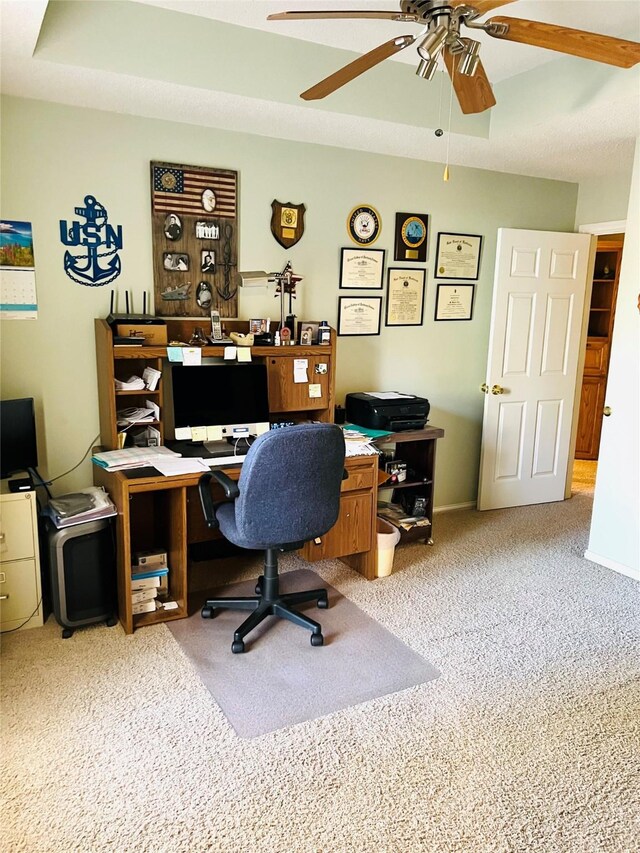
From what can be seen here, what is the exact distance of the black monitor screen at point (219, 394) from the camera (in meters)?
3.21

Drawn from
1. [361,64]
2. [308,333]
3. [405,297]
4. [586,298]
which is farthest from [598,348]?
[361,64]

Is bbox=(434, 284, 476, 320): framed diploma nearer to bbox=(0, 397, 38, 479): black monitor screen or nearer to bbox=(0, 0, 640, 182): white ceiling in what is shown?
bbox=(0, 0, 640, 182): white ceiling

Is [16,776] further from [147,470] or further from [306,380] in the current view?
[306,380]

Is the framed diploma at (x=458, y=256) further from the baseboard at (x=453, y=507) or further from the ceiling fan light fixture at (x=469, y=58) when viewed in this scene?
the ceiling fan light fixture at (x=469, y=58)

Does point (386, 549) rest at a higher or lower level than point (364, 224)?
lower

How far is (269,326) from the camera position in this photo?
3627 millimetres

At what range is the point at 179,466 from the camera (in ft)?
9.49

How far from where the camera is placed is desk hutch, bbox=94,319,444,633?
2.82 meters

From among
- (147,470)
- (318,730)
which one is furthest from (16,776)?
(147,470)

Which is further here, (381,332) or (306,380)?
(381,332)

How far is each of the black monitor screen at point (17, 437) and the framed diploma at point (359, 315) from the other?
6.24 ft

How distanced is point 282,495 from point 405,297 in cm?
209

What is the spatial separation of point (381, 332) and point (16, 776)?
3072 mm

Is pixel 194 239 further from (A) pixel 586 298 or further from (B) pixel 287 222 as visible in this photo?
(A) pixel 586 298
